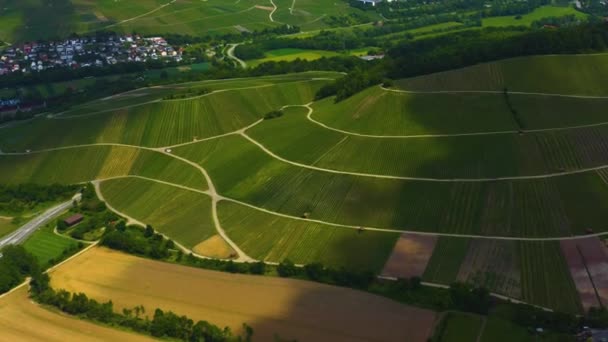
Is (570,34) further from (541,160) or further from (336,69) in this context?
(336,69)

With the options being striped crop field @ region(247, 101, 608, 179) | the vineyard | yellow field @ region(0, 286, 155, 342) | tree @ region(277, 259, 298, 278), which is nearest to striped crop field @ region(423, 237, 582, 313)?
the vineyard

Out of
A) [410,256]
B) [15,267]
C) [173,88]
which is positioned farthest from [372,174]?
[173,88]

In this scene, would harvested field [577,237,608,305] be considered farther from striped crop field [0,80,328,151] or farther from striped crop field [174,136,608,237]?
striped crop field [0,80,328,151]

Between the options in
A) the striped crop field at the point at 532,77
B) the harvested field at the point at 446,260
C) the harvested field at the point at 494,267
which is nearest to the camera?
the harvested field at the point at 494,267

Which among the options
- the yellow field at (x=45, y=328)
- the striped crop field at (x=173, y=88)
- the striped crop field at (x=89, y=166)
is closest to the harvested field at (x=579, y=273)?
the yellow field at (x=45, y=328)

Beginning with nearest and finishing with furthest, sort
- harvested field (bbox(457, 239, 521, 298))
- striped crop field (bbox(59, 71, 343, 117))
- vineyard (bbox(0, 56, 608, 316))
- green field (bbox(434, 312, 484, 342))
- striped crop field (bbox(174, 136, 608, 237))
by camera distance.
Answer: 1. green field (bbox(434, 312, 484, 342))
2. harvested field (bbox(457, 239, 521, 298))
3. vineyard (bbox(0, 56, 608, 316))
4. striped crop field (bbox(174, 136, 608, 237))
5. striped crop field (bbox(59, 71, 343, 117))

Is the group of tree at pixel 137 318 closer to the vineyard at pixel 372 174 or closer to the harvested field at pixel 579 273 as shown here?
the vineyard at pixel 372 174

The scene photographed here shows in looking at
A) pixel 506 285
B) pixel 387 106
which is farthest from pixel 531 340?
pixel 387 106
